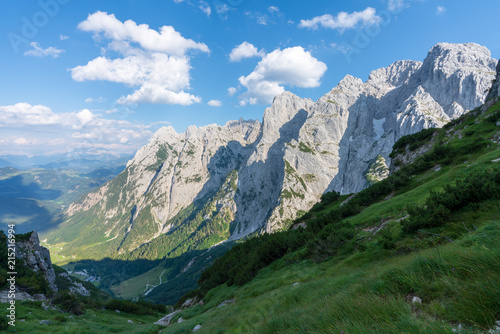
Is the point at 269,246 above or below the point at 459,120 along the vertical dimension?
below

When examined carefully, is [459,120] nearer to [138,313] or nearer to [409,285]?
[409,285]

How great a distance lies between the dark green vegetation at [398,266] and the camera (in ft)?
11.4

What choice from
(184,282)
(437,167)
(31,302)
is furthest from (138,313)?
(184,282)

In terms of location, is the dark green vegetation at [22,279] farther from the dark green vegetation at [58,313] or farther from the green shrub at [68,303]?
the green shrub at [68,303]

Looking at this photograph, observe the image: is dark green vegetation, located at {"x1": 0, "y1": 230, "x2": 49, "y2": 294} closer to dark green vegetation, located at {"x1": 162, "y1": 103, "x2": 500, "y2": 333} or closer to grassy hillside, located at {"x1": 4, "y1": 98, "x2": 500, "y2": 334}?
grassy hillside, located at {"x1": 4, "y1": 98, "x2": 500, "y2": 334}

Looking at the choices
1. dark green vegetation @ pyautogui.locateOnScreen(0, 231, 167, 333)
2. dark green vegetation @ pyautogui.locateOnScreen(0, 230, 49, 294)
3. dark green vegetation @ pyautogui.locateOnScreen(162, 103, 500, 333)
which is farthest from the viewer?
dark green vegetation @ pyautogui.locateOnScreen(0, 230, 49, 294)

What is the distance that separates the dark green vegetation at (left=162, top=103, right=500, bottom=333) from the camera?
3486 mm

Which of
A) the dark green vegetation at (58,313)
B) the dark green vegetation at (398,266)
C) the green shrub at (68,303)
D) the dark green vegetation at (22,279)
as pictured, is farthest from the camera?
the green shrub at (68,303)

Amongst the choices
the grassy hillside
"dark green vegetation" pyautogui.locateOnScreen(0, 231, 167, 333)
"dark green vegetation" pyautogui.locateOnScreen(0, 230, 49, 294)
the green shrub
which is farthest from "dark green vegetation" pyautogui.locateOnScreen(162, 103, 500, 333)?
"dark green vegetation" pyautogui.locateOnScreen(0, 230, 49, 294)

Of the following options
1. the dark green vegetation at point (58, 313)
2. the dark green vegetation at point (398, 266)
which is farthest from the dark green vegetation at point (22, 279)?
the dark green vegetation at point (398, 266)

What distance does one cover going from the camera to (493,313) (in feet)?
9.33

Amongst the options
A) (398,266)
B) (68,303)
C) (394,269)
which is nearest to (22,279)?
(68,303)

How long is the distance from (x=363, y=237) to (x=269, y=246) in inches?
488

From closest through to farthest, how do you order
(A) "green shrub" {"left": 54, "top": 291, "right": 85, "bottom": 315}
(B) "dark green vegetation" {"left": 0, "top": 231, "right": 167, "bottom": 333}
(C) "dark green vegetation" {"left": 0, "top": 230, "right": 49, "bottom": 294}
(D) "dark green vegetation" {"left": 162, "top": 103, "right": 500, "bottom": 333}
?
(D) "dark green vegetation" {"left": 162, "top": 103, "right": 500, "bottom": 333} → (B) "dark green vegetation" {"left": 0, "top": 231, "right": 167, "bottom": 333} → (C) "dark green vegetation" {"left": 0, "top": 230, "right": 49, "bottom": 294} → (A) "green shrub" {"left": 54, "top": 291, "right": 85, "bottom": 315}
